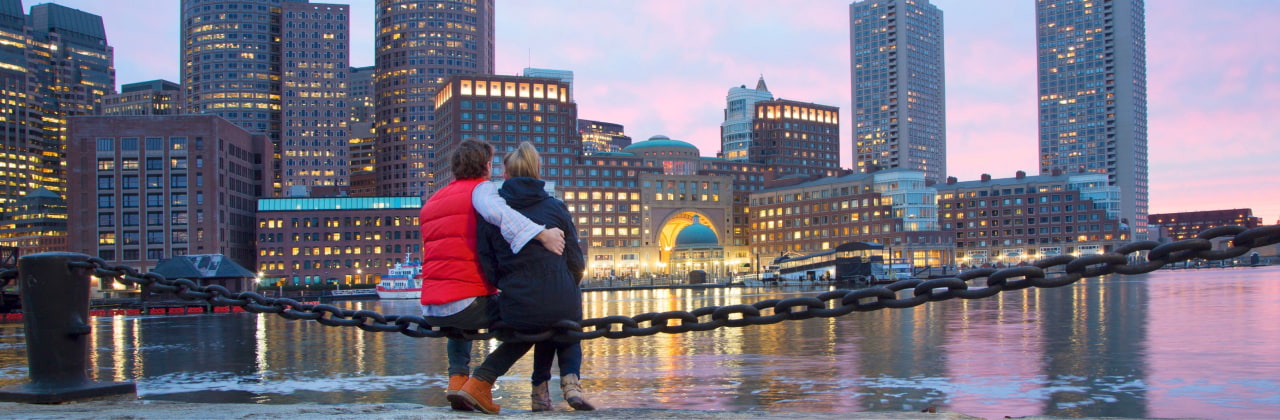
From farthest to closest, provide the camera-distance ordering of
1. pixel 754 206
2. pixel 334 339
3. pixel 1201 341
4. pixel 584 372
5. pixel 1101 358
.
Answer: pixel 754 206
pixel 334 339
pixel 1201 341
pixel 1101 358
pixel 584 372

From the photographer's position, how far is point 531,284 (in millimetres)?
6395

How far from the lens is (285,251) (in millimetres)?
134750

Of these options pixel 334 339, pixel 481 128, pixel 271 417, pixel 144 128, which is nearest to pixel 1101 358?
pixel 271 417

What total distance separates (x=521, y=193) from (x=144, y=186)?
130229 millimetres

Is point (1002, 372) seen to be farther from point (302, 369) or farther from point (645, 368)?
point (302, 369)

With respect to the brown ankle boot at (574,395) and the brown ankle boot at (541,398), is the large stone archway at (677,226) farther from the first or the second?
the brown ankle boot at (574,395)

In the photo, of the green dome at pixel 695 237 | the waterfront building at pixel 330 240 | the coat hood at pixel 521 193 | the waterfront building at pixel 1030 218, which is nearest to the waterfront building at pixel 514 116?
the green dome at pixel 695 237

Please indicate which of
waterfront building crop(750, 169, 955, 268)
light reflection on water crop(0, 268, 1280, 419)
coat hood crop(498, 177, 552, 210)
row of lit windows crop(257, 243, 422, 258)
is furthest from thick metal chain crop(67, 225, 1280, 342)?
waterfront building crop(750, 169, 955, 268)

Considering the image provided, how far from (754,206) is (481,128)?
52468 mm

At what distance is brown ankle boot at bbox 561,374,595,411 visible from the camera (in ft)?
21.9

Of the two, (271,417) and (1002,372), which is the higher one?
(271,417)

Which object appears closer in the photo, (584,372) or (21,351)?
(584,372)

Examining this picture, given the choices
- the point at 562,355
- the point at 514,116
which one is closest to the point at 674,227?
the point at 514,116

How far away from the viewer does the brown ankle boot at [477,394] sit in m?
6.46
